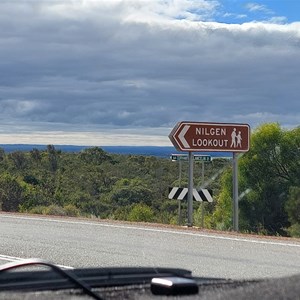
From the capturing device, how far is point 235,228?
21797mm

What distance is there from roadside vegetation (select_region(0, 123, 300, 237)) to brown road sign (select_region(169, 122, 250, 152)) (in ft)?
12.6

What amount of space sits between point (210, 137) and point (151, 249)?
23.8ft

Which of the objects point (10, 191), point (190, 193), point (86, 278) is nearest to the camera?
point (86, 278)

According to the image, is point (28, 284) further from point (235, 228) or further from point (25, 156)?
point (25, 156)

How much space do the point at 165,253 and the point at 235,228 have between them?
7.19 m

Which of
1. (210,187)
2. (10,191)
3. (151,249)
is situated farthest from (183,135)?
(10,191)

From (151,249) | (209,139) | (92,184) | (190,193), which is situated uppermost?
Answer: (209,139)

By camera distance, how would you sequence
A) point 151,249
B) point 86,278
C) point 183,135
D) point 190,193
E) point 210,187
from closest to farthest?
point 86,278 < point 151,249 < point 183,135 < point 190,193 < point 210,187

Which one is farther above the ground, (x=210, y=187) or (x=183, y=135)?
(x=183, y=135)

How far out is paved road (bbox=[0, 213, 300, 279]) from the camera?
43.4 feet

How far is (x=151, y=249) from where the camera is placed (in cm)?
1556

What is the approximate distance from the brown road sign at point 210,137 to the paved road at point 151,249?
2731 mm

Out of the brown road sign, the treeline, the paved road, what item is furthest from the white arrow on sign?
the treeline

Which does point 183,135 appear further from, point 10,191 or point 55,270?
point 10,191
